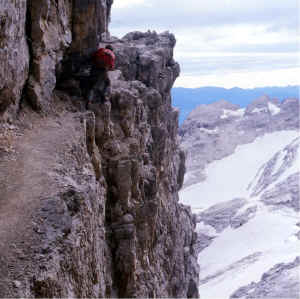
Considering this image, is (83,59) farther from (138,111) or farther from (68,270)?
(68,270)

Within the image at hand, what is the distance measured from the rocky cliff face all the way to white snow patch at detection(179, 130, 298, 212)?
71311 millimetres

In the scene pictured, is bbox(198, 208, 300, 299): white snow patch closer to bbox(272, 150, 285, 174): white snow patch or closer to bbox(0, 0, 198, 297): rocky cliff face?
bbox(272, 150, 285, 174): white snow patch

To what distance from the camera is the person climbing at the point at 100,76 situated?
21.0m

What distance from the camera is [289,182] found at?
93.1 metres

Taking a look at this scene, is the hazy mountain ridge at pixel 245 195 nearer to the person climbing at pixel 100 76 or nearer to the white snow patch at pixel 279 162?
the white snow patch at pixel 279 162

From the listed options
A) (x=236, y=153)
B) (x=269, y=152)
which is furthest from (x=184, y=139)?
(x=269, y=152)

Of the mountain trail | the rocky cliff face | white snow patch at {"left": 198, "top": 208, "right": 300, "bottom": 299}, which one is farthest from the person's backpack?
white snow patch at {"left": 198, "top": 208, "right": 300, "bottom": 299}

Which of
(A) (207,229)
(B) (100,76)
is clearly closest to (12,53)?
(B) (100,76)

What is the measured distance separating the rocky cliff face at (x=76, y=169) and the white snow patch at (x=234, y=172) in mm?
71311

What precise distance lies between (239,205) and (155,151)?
6574cm

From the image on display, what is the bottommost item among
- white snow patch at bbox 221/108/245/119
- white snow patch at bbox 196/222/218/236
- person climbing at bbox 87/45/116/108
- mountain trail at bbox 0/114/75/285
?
white snow patch at bbox 196/222/218/236

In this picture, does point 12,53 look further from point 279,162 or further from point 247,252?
point 279,162

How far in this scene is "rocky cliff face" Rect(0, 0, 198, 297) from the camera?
12430 millimetres

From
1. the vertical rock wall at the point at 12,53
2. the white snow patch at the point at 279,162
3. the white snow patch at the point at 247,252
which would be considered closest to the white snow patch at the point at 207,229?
the white snow patch at the point at 247,252
